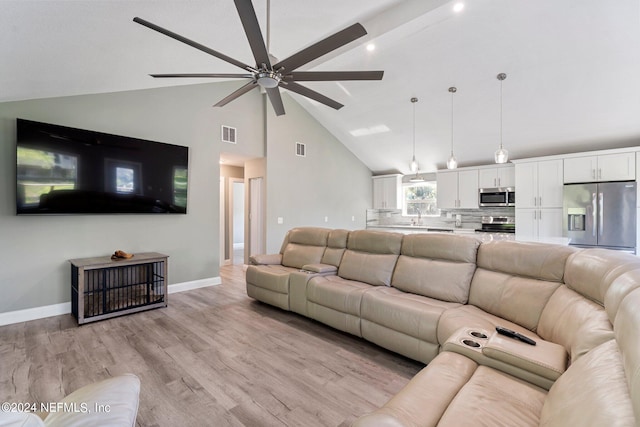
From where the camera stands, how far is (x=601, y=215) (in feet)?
15.3

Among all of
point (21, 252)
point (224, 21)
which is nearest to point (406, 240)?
point (224, 21)

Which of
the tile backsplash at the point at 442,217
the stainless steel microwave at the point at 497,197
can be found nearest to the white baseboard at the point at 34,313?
the tile backsplash at the point at 442,217

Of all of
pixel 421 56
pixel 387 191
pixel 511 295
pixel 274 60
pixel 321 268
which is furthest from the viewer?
pixel 387 191

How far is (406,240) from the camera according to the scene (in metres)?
3.26

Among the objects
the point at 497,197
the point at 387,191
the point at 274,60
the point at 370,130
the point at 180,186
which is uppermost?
the point at 370,130

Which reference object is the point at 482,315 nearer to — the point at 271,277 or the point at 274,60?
the point at 271,277

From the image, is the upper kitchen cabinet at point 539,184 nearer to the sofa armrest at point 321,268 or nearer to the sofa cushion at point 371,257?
the sofa cushion at point 371,257

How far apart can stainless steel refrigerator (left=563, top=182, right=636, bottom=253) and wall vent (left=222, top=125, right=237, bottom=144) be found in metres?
5.98

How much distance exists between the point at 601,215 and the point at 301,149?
5472 millimetres

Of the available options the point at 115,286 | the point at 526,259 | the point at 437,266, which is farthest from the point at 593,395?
the point at 115,286

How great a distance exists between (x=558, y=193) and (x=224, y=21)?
19.6ft

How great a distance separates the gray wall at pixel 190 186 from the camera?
11.2ft

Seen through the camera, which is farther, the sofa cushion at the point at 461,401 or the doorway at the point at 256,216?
the doorway at the point at 256,216

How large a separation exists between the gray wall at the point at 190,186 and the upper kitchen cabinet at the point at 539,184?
376 centimetres
